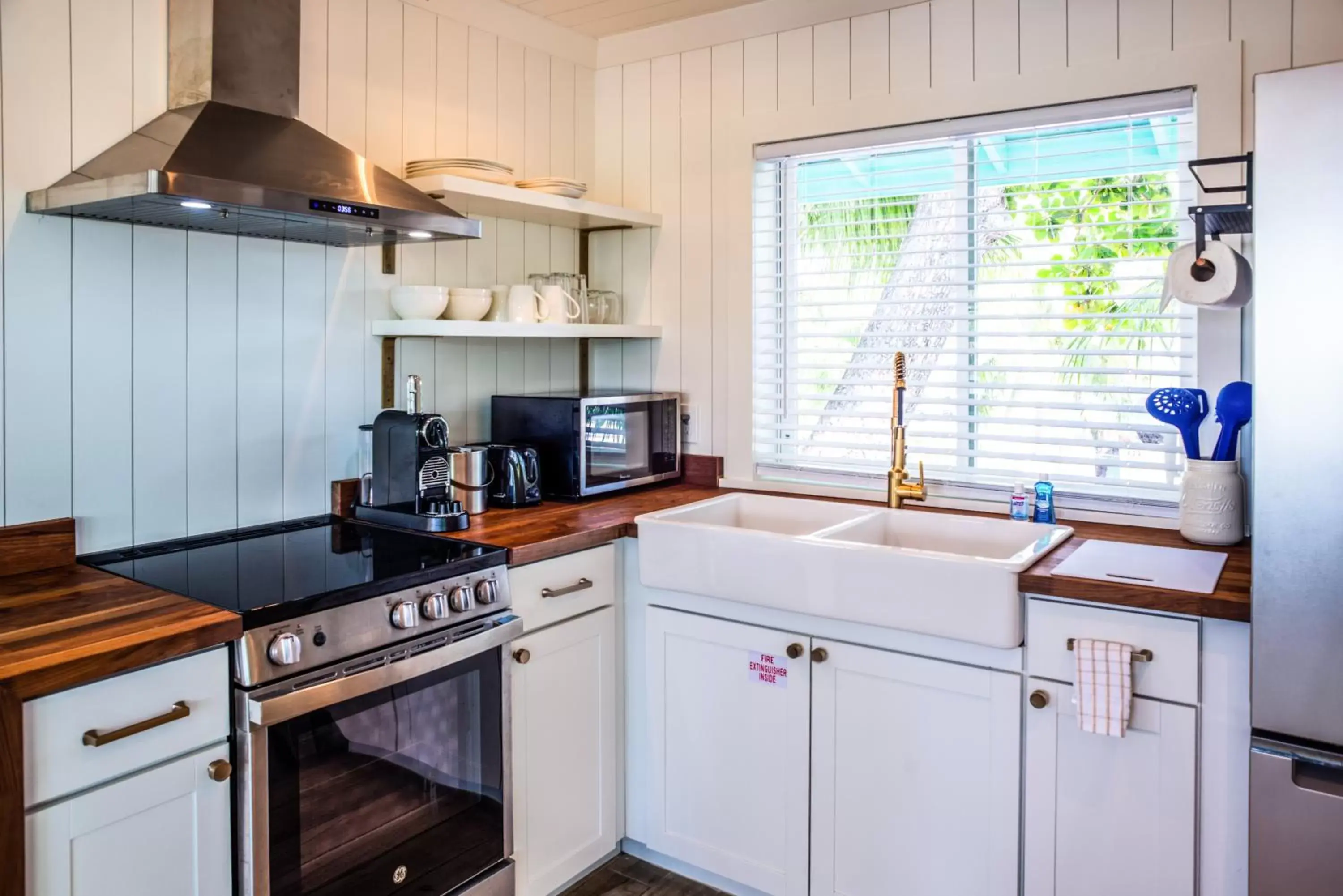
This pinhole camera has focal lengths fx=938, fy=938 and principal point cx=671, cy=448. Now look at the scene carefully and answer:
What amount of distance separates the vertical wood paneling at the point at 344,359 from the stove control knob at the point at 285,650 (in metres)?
0.92

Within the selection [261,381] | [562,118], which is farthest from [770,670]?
[562,118]

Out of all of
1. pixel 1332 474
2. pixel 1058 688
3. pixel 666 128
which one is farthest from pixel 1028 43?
pixel 1058 688

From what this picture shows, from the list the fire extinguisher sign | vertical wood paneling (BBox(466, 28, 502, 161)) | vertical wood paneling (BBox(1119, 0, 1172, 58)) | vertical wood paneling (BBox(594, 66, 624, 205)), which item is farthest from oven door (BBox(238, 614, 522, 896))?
vertical wood paneling (BBox(1119, 0, 1172, 58))

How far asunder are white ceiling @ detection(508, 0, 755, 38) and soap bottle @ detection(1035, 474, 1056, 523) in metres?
1.72

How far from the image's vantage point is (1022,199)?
8.31ft

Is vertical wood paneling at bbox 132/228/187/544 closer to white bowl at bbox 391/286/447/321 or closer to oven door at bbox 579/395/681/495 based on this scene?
white bowl at bbox 391/286/447/321

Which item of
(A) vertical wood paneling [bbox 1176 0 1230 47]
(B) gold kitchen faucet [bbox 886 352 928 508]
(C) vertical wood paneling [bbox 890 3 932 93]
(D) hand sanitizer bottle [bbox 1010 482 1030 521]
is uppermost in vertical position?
(C) vertical wood paneling [bbox 890 3 932 93]

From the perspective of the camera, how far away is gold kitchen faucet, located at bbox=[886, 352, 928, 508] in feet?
8.46

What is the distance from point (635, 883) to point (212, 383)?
165cm

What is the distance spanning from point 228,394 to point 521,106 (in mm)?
1366

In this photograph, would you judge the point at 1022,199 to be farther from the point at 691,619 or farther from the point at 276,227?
the point at 276,227

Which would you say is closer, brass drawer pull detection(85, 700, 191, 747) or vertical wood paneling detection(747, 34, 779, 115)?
brass drawer pull detection(85, 700, 191, 747)

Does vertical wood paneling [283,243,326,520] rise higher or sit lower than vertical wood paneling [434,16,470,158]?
lower

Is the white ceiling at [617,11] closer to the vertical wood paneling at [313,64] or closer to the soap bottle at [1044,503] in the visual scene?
the vertical wood paneling at [313,64]
